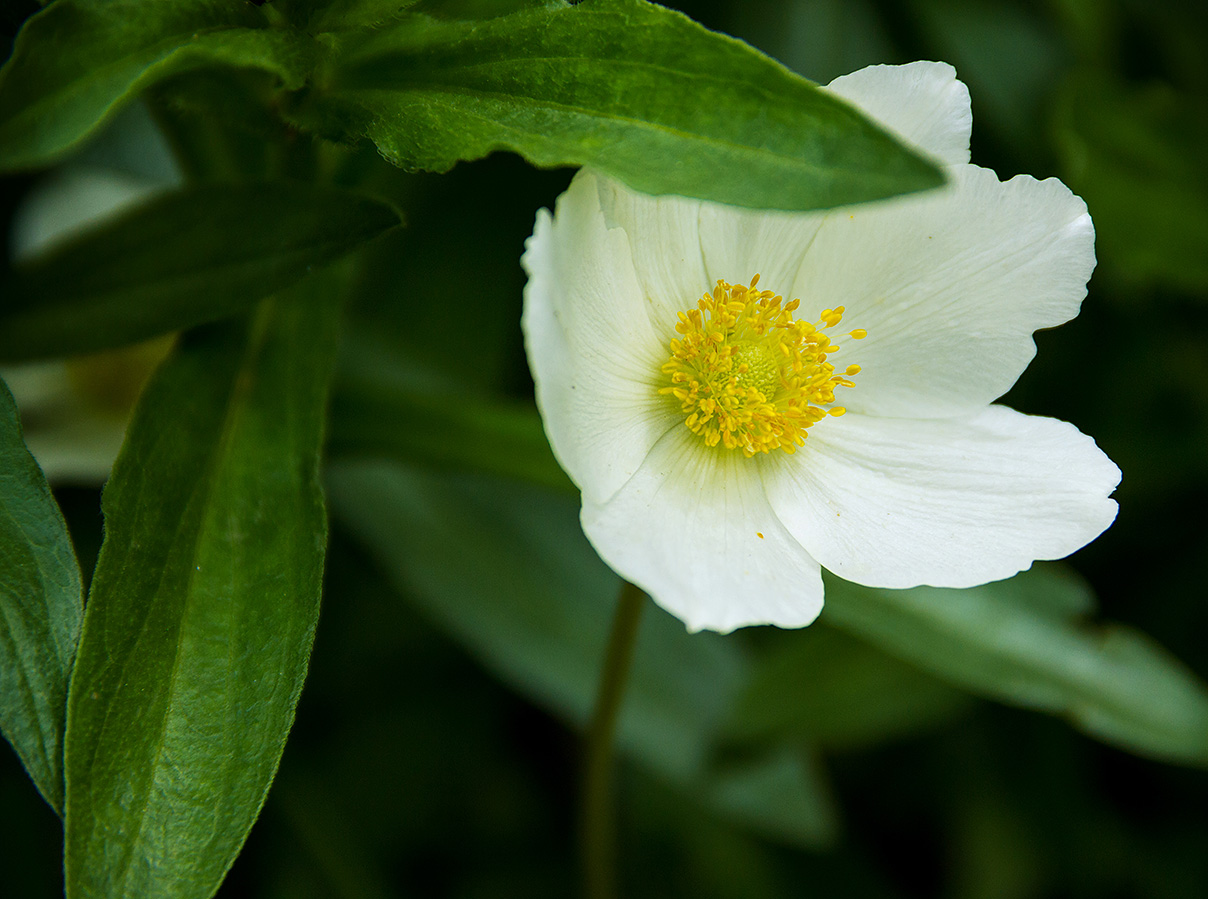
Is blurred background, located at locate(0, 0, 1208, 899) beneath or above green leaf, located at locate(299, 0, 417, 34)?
beneath

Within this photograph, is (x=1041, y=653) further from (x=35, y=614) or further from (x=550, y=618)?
(x=35, y=614)

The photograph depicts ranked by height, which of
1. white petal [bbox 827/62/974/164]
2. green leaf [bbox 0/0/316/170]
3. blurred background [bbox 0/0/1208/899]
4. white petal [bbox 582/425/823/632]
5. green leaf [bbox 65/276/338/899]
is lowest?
blurred background [bbox 0/0/1208/899]

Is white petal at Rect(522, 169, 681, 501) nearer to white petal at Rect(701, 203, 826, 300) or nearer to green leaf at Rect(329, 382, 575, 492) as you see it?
white petal at Rect(701, 203, 826, 300)

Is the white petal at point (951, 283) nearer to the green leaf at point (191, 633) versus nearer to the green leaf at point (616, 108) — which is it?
the green leaf at point (616, 108)

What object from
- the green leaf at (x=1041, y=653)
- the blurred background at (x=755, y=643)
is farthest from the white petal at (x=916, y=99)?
the blurred background at (x=755, y=643)

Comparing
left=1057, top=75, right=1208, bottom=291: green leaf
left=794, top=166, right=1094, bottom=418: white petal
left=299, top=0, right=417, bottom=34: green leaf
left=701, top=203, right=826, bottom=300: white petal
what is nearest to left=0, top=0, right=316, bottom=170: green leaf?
left=299, top=0, right=417, bottom=34: green leaf
